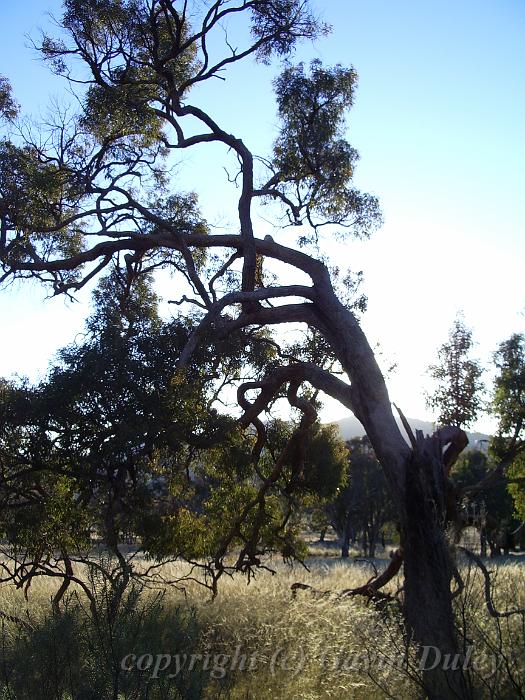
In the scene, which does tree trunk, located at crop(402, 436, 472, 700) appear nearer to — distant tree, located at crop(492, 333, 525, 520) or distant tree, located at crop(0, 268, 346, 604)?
distant tree, located at crop(0, 268, 346, 604)

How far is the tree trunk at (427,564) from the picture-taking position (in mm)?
6551

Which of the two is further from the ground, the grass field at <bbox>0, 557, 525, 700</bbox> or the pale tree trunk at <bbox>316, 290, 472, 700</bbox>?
the pale tree trunk at <bbox>316, 290, 472, 700</bbox>

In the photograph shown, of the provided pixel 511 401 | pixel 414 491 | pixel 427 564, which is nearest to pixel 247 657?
pixel 427 564

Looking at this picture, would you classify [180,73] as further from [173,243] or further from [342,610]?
[342,610]

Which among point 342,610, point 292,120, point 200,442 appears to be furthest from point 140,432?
point 292,120

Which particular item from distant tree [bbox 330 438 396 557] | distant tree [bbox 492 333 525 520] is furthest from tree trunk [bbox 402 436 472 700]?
distant tree [bbox 330 438 396 557]

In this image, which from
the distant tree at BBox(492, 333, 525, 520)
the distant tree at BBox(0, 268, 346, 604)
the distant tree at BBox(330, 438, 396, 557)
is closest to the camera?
the distant tree at BBox(0, 268, 346, 604)

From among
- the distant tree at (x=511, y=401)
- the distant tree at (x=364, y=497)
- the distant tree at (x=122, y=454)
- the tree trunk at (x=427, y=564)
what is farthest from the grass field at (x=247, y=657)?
the distant tree at (x=364, y=497)

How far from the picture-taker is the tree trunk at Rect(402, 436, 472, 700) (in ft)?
21.5

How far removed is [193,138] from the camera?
1195 cm

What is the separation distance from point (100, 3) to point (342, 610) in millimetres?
10704

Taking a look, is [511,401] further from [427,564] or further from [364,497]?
[364,497]

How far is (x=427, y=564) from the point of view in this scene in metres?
7.25

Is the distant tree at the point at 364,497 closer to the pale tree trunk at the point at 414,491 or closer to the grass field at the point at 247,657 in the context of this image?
the pale tree trunk at the point at 414,491
